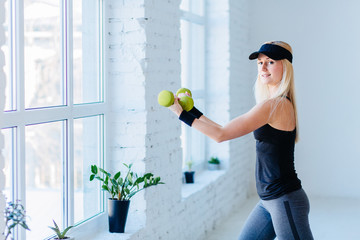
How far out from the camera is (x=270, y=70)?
8.77 feet

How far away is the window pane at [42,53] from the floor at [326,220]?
2.22 metres

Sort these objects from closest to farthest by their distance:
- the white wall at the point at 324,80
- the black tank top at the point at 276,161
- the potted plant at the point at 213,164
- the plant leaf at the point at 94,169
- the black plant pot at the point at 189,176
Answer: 1. the black tank top at the point at 276,161
2. the plant leaf at the point at 94,169
3. the black plant pot at the point at 189,176
4. the potted plant at the point at 213,164
5. the white wall at the point at 324,80

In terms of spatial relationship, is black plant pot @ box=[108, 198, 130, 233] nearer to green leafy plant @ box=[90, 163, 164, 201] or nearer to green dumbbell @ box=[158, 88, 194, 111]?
green leafy plant @ box=[90, 163, 164, 201]

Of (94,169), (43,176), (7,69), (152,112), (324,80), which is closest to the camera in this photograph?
(7,69)

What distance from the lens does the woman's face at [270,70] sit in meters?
2.66

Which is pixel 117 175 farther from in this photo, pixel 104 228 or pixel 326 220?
pixel 326 220

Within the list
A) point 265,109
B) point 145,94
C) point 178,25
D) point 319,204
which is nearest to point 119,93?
point 145,94

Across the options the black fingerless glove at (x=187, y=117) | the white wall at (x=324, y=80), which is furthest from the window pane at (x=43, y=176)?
the white wall at (x=324, y=80)

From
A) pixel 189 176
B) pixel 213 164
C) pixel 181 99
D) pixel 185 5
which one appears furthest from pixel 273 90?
pixel 213 164

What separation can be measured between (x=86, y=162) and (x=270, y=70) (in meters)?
1.07

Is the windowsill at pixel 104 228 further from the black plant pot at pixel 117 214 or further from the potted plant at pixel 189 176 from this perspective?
the potted plant at pixel 189 176

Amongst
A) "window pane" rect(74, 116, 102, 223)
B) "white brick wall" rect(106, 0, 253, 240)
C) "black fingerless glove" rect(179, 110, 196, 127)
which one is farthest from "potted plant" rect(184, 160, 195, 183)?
"black fingerless glove" rect(179, 110, 196, 127)

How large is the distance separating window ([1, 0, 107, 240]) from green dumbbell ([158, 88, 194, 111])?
584 mm

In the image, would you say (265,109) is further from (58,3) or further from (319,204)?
(319,204)
